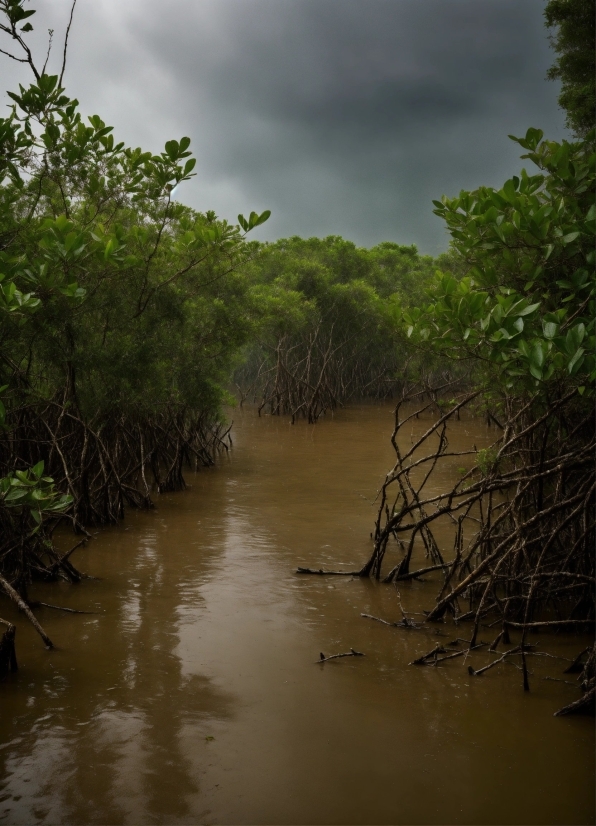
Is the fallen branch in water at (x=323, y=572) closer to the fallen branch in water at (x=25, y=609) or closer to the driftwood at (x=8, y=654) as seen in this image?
the fallen branch in water at (x=25, y=609)

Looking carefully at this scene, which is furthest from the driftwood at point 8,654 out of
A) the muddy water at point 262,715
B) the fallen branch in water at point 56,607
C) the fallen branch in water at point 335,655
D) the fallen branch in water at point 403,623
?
the fallen branch in water at point 403,623

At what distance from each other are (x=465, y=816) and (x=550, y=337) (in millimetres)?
1754

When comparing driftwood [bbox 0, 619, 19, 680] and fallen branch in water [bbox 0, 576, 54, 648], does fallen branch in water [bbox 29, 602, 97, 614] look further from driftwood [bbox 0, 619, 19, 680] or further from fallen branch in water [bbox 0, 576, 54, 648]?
driftwood [bbox 0, 619, 19, 680]

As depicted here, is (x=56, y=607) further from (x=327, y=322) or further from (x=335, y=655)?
(x=327, y=322)

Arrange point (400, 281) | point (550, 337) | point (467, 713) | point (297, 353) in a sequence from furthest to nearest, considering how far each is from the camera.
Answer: point (400, 281)
point (297, 353)
point (467, 713)
point (550, 337)

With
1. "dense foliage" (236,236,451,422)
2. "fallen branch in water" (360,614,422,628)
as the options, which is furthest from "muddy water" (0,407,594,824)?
"dense foliage" (236,236,451,422)

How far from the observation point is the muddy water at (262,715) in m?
2.48

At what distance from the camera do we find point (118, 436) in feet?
23.2

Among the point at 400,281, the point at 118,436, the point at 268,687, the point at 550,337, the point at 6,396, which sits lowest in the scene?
the point at 268,687

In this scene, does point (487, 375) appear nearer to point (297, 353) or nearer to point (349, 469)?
point (349, 469)

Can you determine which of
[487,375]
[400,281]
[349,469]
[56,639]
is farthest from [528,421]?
[400,281]

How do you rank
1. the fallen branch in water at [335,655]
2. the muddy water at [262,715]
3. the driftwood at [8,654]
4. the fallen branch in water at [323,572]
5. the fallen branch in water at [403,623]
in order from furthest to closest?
the fallen branch in water at [323,572]
the fallen branch in water at [403,623]
the fallen branch in water at [335,655]
the driftwood at [8,654]
the muddy water at [262,715]

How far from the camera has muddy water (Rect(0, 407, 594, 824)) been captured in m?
2.48

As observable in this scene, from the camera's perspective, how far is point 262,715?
309 cm
